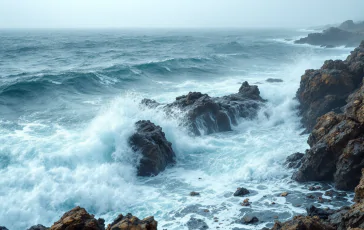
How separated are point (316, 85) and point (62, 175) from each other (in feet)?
41.4

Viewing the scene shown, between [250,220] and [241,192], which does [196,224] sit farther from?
[241,192]

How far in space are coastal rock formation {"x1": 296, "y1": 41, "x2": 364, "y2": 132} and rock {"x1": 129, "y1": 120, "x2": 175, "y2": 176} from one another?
7.24m

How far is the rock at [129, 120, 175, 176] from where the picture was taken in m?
12.3

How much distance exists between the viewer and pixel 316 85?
1642 centimetres

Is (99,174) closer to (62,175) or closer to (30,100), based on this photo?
(62,175)

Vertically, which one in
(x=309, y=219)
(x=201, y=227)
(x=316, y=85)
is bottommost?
(x=201, y=227)

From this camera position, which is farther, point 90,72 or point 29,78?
point 90,72

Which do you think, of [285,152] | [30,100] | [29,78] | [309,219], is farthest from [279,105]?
[29,78]

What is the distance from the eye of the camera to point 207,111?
16.6 meters

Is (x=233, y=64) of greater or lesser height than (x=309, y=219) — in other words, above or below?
above

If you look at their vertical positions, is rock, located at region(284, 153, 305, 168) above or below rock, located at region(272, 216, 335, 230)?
below

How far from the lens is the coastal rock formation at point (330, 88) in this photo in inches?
614

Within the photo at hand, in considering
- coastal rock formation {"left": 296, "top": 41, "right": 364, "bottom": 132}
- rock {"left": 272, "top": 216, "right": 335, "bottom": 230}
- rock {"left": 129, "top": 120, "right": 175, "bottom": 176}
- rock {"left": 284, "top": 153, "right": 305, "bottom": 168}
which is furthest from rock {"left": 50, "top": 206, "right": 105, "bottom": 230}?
coastal rock formation {"left": 296, "top": 41, "right": 364, "bottom": 132}

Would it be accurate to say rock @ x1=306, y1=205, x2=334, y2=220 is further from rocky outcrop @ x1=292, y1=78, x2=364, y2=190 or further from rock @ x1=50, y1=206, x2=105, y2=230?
rock @ x1=50, y1=206, x2=105, y2=230
